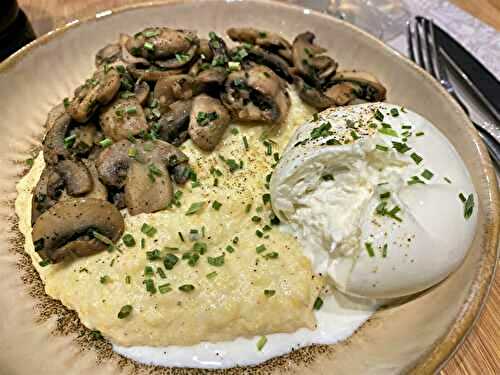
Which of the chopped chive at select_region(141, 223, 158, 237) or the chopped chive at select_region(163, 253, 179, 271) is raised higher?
the chopped chive at select_region(141, 223, 158, 237)

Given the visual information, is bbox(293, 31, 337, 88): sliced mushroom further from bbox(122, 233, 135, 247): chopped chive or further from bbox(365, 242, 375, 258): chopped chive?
bbox(122, 233, 135, 247): chopped chive

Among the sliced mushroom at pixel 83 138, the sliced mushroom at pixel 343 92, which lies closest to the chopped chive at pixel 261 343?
the sliced mushroom at pixel 83 138

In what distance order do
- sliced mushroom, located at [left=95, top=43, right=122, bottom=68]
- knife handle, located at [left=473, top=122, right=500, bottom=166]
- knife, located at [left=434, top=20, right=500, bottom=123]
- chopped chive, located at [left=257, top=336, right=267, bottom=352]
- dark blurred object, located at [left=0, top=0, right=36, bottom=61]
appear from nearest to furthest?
chopped chive, located at [left=257, top=336, right=267, bottom=352], sliced mushroom, located at [left=95, top=43, right=122, bottom=68], knife handle, located at [left=473, top=122, right=500, bottom=166], knife, located at [left=434, top=20, right=500, bottom=123], dark blurred object, located at [left=0, top=0, right=36, bottom=61]

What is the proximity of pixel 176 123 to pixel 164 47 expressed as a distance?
21.6 inches

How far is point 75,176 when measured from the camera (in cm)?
248

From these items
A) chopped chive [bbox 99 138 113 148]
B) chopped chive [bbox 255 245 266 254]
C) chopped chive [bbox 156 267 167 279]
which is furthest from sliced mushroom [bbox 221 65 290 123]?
chopped chive [bbox 156 267 167 279]

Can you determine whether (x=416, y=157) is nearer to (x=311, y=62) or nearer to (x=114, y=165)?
(x=311, y=62)

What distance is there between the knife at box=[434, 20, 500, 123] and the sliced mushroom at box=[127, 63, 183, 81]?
2.28m

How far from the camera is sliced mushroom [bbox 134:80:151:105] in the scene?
2.80 m

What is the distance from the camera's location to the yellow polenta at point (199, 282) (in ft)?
7.30

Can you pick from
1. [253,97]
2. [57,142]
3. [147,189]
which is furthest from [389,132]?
[57,142]

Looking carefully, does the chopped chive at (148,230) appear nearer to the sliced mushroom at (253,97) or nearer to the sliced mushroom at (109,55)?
the sliced mushroom at (253,97)

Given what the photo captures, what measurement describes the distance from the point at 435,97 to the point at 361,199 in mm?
1349

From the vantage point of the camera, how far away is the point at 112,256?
235 centimetres
